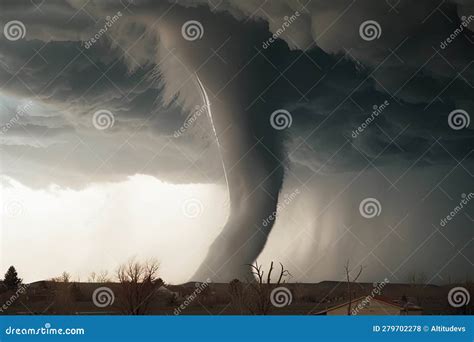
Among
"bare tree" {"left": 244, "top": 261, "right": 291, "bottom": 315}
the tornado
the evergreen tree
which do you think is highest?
the tornado

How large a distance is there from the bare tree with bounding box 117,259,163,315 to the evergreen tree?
5.99 feet

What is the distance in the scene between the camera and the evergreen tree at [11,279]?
428 inches

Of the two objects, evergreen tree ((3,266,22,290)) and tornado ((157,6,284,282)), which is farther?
tornado ((157,6,284,282))

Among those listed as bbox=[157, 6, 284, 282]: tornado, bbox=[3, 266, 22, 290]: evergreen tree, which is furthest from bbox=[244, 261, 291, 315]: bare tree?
bbox=[3, 266, 22, 290]: evergreen tree

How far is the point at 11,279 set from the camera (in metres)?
10.9

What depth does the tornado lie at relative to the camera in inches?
468

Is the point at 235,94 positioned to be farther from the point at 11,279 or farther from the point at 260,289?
the point at 11,279

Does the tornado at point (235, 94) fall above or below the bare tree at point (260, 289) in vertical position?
above

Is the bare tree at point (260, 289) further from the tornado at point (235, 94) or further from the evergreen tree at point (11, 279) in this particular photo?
the evergreen tree at point (11, 279)

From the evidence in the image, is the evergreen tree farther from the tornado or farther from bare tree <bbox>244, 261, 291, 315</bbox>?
bare tree <bbox>244, 261, 291, 315</bbox>

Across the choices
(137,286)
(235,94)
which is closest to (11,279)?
(137,286)

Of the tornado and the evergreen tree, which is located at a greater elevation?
the tornado

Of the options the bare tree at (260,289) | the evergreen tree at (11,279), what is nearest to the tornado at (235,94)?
the bare tree at (260,289)

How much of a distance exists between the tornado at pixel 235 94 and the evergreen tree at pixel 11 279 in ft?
12.1
